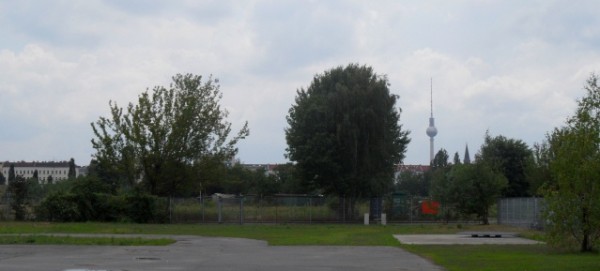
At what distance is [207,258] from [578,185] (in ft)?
43.9

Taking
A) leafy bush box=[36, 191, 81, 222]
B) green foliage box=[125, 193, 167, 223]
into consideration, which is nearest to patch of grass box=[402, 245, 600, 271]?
green foliage box=[125, 193, 167, 223]

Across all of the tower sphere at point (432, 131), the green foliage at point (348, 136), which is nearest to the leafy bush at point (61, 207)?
the green foliage at point (348, 136)

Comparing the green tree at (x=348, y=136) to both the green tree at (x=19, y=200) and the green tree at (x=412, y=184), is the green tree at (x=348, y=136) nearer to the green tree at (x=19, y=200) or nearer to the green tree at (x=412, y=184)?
the green tree at (x=19, y=200)

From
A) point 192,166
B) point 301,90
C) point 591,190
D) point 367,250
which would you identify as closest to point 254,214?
point 192,166

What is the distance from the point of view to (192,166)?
65125 millimetres

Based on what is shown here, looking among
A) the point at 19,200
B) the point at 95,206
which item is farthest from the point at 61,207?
the point at 19,200

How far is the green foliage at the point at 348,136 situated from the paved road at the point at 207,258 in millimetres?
36582

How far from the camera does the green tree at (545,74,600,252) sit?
29766mm

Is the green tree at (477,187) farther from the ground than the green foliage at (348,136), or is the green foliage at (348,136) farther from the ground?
the green foliage at (348,136)

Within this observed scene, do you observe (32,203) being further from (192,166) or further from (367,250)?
(367,250)

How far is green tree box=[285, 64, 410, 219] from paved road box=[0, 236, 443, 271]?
36.6 metres

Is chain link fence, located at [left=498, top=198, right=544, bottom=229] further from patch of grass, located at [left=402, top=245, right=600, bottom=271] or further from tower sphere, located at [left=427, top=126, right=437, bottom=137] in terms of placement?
tower sphere, located at [left=427, top=126, right=437, bottom=137]

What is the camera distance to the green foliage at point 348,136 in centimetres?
7225

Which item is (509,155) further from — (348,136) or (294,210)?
(294,210)
